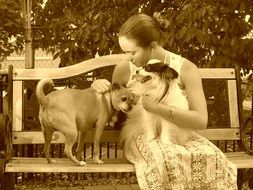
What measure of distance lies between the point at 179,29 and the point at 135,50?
1.70m

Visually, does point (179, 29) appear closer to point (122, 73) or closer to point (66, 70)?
point (66, 70)

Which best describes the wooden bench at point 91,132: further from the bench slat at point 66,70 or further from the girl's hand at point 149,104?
the girl's hand at point 149,104

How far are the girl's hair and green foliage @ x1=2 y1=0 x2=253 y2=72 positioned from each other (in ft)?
3.01

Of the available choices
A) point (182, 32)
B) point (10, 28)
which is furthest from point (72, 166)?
point (10, 28)

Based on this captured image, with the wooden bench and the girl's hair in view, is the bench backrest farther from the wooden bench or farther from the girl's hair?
the girl's hair

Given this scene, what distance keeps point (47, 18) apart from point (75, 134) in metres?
3.70

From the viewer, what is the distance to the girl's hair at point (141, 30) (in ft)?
11.5

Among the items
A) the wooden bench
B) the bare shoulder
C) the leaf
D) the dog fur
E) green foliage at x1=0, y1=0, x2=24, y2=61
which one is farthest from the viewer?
green foliage at x1=0, y1=0, x2=24, y2=61

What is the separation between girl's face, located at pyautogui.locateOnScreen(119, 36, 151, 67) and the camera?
3508mm

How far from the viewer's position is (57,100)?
3.78m

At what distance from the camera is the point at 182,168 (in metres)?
3.45

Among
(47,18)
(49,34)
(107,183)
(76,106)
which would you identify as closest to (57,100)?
(76,106)

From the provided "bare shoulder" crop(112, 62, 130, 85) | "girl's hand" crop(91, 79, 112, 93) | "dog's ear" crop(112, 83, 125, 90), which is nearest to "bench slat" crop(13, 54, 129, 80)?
"bare shoulder" crop(112, 62, 130, 85)

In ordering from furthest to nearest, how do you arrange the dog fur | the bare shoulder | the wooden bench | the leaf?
the leaf < the bare shoulder < the wooden bench < the dog fur
